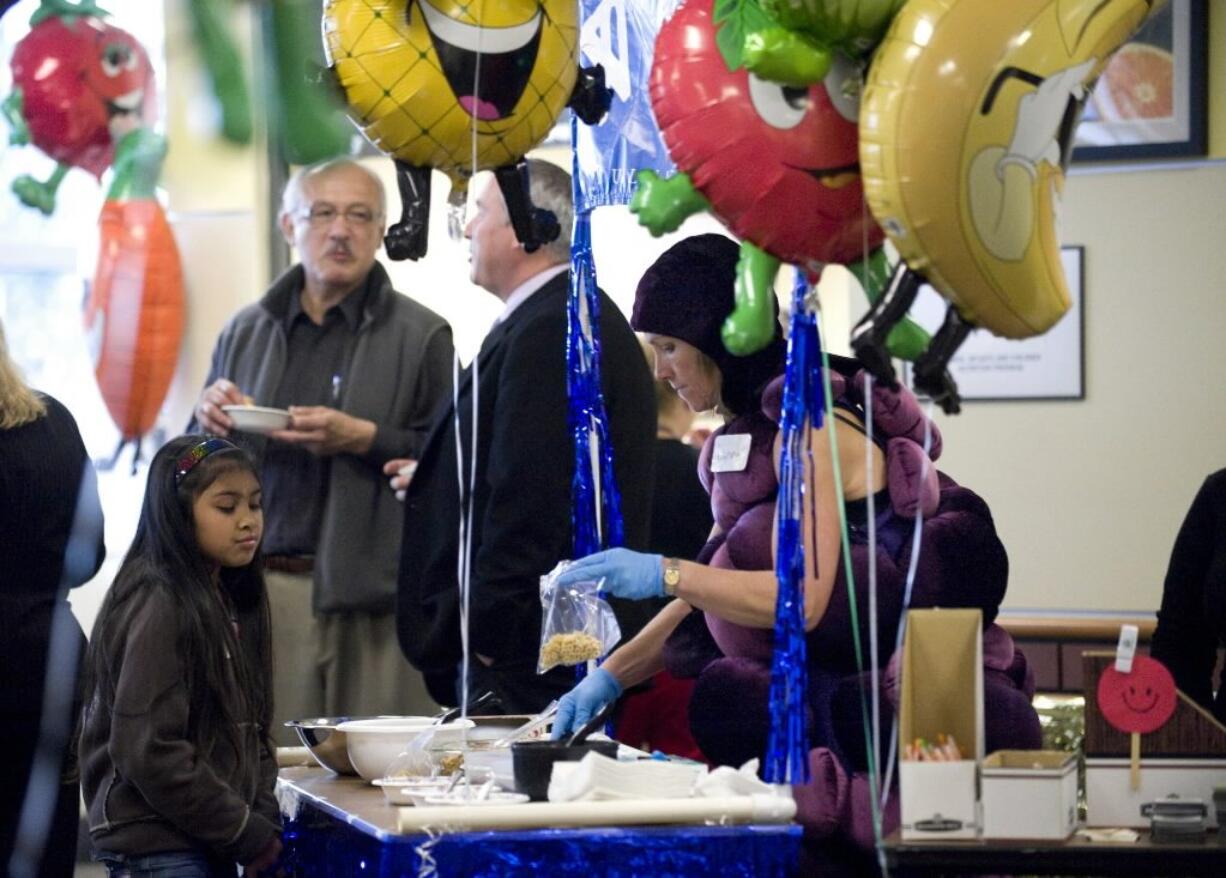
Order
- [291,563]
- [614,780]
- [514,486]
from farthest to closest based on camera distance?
[291,563] < [514,486] < [614,780]

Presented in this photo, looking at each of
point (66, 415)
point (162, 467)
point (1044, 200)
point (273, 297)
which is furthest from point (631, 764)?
point (273, 297)

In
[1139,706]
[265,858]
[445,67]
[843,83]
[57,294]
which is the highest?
[57,294]

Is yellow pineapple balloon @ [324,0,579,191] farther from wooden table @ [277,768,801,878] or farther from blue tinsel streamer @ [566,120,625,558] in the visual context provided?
wooden table @ [277,768,801,878]

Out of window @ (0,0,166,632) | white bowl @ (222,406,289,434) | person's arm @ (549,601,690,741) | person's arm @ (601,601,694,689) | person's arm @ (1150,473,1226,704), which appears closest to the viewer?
person's arm @ (549,601,690,741)

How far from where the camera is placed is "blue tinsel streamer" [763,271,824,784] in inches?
84.7

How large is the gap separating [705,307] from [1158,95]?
2.12 m

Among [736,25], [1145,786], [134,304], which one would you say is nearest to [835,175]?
[736,25]

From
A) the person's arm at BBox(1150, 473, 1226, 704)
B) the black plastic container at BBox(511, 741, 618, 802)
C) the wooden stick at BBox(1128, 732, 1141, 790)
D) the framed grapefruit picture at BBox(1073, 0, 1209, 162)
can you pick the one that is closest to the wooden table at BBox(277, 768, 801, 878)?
the black plastic container at BBox(511, 741, 618, 802)

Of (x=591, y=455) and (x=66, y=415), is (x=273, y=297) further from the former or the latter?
(x=591, y=455)

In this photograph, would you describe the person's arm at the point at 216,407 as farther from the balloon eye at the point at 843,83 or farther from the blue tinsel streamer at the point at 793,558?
the balloon eye at the point at 843,83

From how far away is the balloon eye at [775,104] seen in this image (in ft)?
6.48

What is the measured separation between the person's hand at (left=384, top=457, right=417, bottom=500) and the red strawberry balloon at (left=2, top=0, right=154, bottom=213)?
87 cm

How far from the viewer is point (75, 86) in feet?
11.8

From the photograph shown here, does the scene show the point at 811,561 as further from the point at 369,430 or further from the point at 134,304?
the point at 134,304
